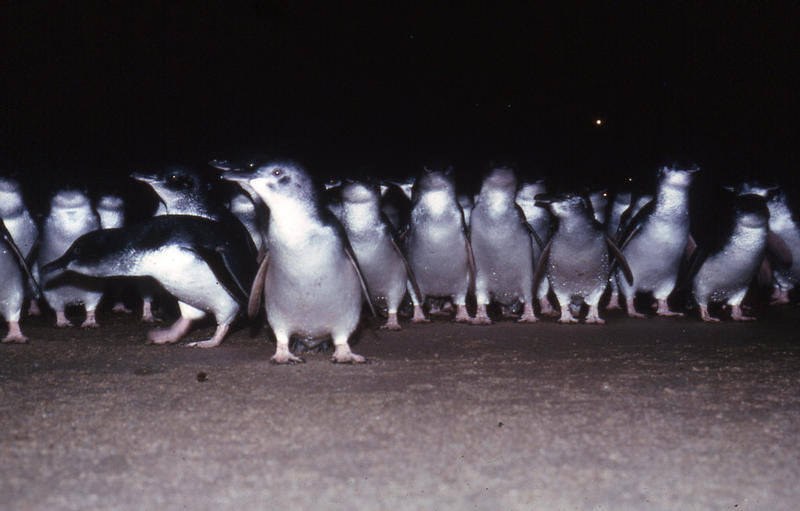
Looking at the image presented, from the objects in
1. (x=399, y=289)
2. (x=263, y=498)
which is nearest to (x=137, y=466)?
(x=263, y=498)

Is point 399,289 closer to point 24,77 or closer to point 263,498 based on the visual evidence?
point 263,498

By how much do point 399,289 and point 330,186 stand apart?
4.32 feet

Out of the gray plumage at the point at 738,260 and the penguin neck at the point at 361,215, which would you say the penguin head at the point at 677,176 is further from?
the penguin neck at the point at 361,215

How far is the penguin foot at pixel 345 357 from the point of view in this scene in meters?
3.40

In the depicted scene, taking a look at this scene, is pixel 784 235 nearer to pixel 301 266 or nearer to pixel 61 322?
pixel 301 266

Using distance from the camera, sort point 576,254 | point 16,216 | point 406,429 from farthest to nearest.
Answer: point 16,216
point 576,254
point 406,429

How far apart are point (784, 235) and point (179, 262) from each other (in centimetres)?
484

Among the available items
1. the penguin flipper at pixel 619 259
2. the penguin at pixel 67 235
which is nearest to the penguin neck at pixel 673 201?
the penguin flipper at pixel 619 259

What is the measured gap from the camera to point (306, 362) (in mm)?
3432

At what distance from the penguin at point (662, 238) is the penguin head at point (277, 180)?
287 cm

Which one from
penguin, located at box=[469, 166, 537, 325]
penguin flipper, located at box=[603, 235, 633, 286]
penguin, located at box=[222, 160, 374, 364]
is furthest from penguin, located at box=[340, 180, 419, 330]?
penguin flipper, located at box=[603, 235, 633, 286]

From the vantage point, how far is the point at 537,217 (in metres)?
6.03

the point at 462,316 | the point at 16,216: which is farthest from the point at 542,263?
the point at 16,216

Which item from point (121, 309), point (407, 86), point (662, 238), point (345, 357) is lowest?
point (121, 309)
